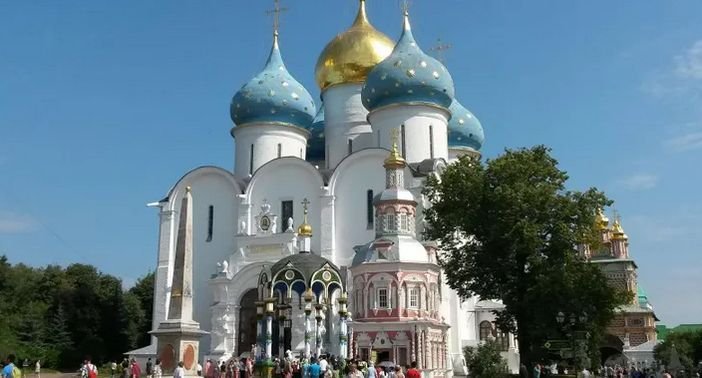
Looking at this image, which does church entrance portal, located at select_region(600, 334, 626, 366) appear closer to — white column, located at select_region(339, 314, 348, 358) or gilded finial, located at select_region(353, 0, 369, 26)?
gilded finial, located at select_region(353, 0, 369, 26)

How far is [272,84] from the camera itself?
35.2 m

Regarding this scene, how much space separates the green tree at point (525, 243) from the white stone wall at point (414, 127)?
21.5 ft

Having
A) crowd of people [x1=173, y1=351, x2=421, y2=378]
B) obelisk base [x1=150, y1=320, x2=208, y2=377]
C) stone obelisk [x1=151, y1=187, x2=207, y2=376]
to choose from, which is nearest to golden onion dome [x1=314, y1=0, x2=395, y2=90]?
Result: crowd of people [x1=173, y1=351, x2=421, y2=378]

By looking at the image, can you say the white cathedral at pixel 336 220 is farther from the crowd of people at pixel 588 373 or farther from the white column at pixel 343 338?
the crowd of people at pixel 588 373

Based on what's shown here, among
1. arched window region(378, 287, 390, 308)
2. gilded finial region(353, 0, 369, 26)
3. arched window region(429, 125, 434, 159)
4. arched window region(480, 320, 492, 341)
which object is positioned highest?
gilded finial region(353, 0, 369, 26)

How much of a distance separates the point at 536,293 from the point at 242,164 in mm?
17131

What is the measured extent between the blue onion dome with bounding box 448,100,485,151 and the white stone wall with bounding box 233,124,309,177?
8.50 metres

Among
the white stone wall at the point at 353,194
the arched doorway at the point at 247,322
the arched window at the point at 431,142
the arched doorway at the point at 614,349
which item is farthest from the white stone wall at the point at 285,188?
the arched doorway at the point at 614,349

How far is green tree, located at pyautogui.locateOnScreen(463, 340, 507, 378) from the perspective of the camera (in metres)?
24.3

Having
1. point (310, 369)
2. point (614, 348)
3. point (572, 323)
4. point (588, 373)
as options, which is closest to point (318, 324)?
point (310, 369)

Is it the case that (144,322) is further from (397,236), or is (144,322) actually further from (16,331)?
(397,236)

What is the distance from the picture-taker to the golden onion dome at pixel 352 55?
36.8m

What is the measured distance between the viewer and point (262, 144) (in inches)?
1371

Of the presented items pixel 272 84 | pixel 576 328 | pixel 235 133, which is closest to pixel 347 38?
pixel 272 84
